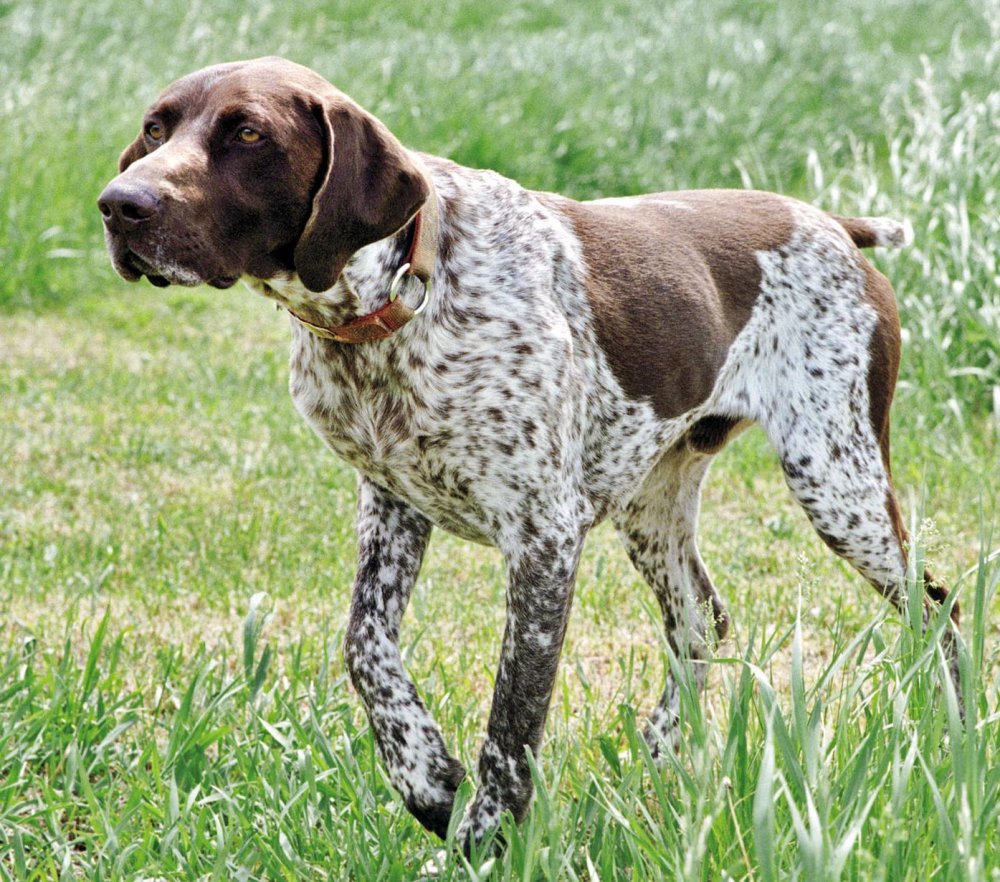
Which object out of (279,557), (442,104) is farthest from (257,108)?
(442,104)

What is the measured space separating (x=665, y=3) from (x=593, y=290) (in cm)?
1133

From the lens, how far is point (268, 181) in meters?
2.93

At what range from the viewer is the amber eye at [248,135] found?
2900 millimetres

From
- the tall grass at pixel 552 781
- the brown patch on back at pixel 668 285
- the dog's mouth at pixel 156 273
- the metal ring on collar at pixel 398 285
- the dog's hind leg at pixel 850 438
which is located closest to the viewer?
the tall grass at pixel 552 781

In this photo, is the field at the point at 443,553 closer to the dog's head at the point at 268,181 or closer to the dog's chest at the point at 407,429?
the dog's chest at the point at 407,429

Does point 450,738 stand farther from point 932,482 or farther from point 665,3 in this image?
point 665,3

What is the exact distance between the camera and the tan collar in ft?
10.1

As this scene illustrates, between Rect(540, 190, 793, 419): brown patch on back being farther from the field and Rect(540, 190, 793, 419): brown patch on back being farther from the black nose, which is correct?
the black nose

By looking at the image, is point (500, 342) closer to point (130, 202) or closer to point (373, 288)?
point (373, 288)

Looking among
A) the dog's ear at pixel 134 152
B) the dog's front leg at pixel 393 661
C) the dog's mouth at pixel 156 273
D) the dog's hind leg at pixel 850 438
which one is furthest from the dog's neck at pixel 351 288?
the dog's hind leg at pixel 850 438

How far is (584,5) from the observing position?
1435 cm

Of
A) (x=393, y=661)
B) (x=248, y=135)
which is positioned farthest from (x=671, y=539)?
(x=248, y=135)

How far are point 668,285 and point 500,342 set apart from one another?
546 millimetres

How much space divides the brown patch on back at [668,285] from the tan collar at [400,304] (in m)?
0.44
